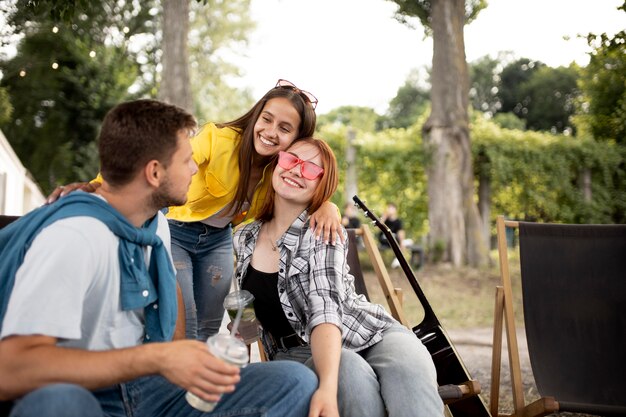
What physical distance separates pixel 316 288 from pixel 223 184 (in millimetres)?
747

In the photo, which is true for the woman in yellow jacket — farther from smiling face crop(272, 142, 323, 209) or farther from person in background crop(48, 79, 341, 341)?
smiling face crop(272, 142, 323, 209)

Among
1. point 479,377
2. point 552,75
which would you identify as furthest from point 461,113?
point 552,75

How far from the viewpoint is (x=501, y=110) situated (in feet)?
114

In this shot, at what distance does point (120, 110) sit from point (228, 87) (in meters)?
22.4

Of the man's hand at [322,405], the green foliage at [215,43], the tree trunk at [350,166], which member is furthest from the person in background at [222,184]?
the green foliage at [215,43]

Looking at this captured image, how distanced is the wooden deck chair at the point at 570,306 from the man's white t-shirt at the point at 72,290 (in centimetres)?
231

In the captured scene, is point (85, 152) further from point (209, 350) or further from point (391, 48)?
point (209, 350)

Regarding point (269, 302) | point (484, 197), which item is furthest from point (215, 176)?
point (484, 197)

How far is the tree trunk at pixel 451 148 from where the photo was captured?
35.4 feet

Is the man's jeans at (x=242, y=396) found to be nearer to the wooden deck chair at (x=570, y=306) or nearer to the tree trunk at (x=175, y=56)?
the wooden deck chair at (x=570, y=306)

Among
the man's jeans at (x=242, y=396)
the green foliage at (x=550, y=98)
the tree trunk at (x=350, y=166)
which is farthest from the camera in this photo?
the green foliage at (x=550, y=98)

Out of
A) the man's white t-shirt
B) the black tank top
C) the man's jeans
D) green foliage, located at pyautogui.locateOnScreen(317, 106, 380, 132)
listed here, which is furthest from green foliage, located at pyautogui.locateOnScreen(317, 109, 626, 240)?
green foliage, located at pyautogui.locateOnScreen(317, 106, 380, 132)

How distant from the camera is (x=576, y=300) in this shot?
359 cm

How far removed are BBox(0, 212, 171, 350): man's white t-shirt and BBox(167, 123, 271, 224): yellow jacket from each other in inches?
46.2
